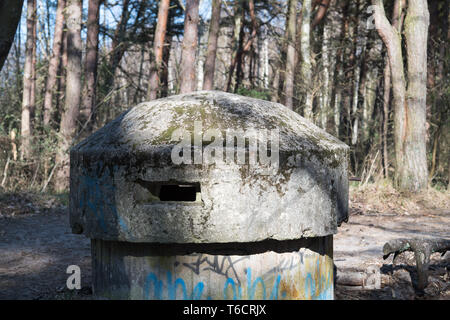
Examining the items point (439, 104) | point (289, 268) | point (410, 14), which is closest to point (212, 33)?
point (410, 14)

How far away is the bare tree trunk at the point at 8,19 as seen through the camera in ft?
15.0

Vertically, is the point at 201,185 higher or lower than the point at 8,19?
lower

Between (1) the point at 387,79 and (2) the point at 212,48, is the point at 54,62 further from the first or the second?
(1) the point at 387,79

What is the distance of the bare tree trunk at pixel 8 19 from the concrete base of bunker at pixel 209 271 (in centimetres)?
251

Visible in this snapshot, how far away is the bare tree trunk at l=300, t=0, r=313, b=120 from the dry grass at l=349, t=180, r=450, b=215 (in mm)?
2247

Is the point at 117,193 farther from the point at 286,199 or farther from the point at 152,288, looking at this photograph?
the point at 286,199

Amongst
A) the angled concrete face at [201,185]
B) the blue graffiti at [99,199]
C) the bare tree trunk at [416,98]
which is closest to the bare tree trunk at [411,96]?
the bare tree trunk at [416,98]

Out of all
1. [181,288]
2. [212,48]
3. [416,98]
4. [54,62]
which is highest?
[54,62]

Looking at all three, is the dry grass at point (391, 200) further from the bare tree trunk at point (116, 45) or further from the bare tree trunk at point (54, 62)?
the bare tree trunk at point (54, 62)

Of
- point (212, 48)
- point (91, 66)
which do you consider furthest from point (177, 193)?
point (91, 66)

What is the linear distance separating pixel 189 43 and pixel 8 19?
5142 millimetres

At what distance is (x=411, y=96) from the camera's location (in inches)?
386

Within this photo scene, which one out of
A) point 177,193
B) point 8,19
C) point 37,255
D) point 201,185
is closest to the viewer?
point 201,185

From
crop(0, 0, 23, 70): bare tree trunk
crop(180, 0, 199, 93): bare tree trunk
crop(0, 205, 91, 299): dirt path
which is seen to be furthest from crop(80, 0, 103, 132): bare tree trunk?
crop(0, 0, 23, 70): bare tree trunk
